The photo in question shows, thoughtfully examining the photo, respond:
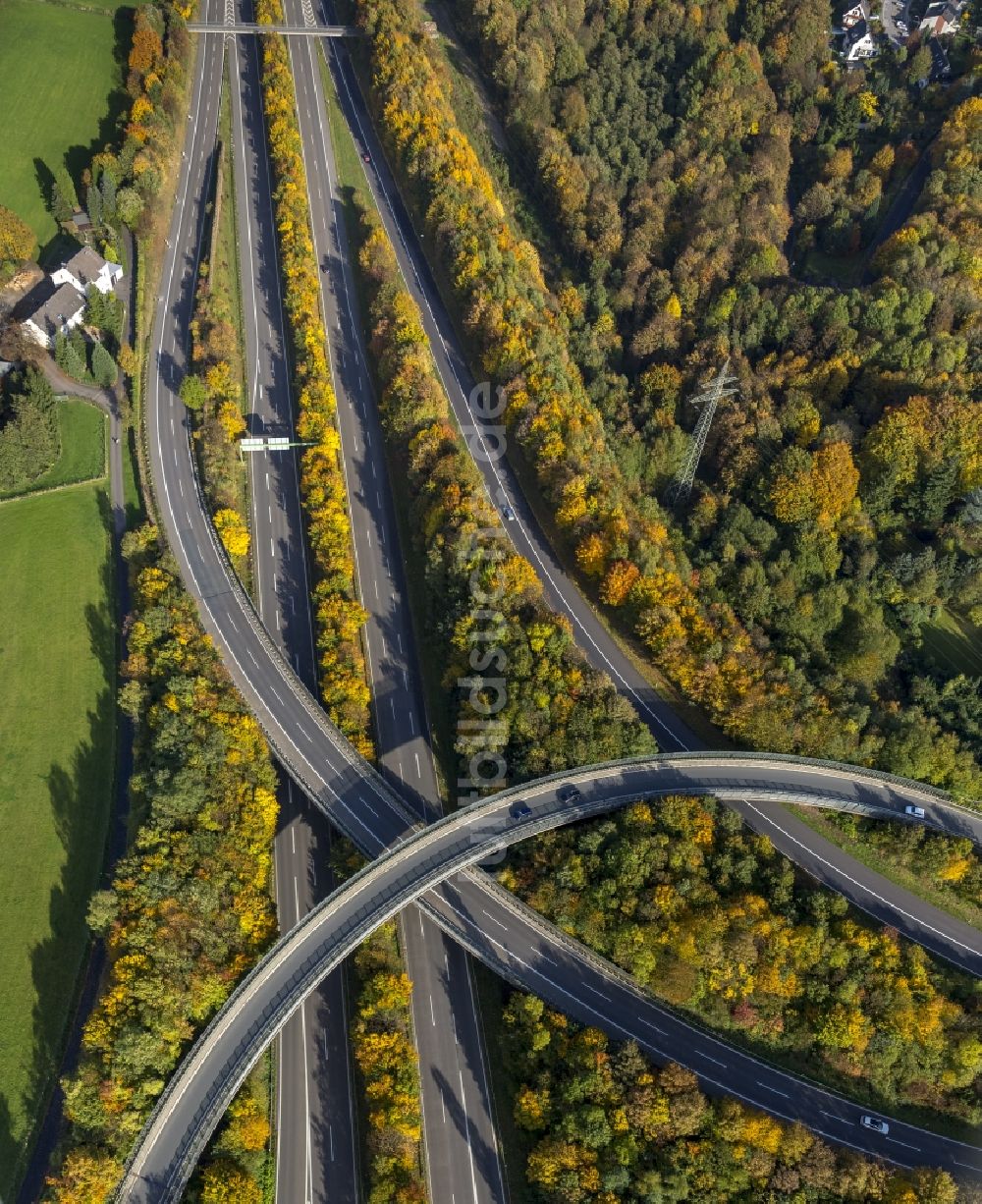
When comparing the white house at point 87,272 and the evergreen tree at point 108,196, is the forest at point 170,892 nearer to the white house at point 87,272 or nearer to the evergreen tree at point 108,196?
the white house at point 87,272

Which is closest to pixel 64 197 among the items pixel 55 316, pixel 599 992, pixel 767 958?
pixel 55 316

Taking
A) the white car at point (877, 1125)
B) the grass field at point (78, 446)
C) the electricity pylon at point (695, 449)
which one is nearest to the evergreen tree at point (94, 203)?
the grass field at point (78, 446)

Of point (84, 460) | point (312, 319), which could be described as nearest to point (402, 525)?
point (312, 319)

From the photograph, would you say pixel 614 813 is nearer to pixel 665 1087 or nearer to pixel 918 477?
pixel 665 1087

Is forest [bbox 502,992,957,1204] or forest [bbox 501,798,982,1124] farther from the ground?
forest [bbox 501,798,982,1124]

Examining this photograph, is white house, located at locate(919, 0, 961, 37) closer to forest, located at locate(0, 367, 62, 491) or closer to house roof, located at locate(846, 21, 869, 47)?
house roof, located at locate(846, 21, 869, 47)

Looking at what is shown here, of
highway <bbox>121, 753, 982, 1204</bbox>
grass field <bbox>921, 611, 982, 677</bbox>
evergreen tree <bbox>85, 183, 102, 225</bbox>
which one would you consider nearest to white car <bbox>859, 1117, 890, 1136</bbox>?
highway <bbox>121, 753, 982, 1204</bbox>
